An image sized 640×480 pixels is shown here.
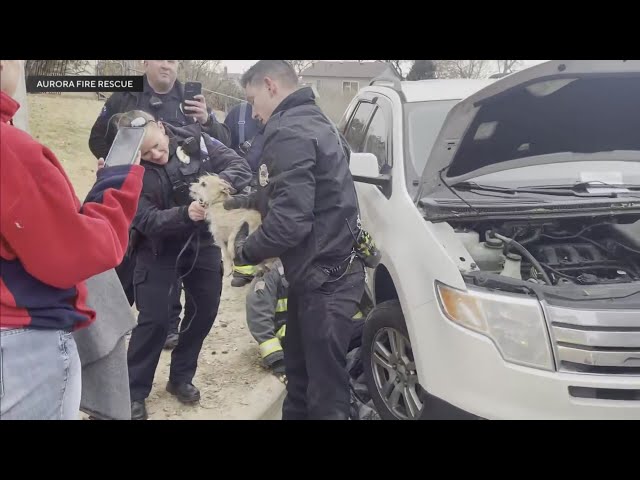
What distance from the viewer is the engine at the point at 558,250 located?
255 centimetres

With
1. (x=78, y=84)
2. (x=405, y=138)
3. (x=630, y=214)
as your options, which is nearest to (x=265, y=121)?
(x=405, y=138)

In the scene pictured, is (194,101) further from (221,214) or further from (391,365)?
(391,365)

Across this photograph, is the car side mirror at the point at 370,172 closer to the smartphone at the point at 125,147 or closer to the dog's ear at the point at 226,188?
the dog's ear at the point at 226,188

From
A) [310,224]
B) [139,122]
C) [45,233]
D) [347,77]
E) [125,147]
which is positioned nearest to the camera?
[45,233]

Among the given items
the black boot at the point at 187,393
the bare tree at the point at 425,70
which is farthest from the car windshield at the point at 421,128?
the bare tree at the point at 425,70

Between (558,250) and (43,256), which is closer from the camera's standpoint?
(43,256)

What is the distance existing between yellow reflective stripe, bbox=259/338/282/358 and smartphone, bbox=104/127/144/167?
1.97m

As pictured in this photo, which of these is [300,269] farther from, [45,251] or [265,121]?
[45,251]

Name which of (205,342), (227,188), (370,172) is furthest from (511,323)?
(205,342)

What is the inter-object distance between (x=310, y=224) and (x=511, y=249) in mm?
1039

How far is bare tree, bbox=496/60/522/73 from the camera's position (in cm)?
287

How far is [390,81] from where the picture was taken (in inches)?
168

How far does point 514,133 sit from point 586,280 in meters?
0.99

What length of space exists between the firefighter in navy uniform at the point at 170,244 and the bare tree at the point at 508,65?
1.61 meters
